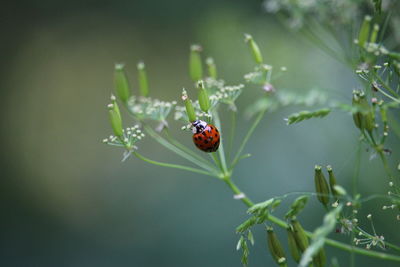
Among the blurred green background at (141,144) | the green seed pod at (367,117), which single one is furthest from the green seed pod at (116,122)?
the blurred green background at (141,144)

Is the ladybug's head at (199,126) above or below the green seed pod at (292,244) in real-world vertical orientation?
above

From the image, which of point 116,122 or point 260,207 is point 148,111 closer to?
point 116,122

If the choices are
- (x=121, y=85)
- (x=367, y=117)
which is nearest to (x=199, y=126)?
(x=121, y=85)

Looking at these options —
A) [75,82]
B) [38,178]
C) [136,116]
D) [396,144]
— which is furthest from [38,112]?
[136,116]

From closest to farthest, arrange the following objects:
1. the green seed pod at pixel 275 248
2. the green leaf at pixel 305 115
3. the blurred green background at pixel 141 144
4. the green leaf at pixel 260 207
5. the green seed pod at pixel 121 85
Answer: the green leaf at pixel 305 115, the green leaf at pixel 260 207, the green seed pod at pixel 275 248, the green seed pod at pixel 121 85, the blurred green background at pixel 141 144

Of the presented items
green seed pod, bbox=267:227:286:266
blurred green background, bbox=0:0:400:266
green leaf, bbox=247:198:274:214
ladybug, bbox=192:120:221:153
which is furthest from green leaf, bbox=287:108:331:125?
blurred green background, bbox=0:0:400:266

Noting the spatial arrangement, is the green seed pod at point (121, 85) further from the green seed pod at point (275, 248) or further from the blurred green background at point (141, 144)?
the blurred green background at point (141, 144)

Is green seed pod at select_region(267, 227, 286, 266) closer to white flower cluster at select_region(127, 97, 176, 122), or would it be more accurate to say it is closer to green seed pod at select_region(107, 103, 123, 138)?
green seed pod at select_region(107, 103, 123, 138)
